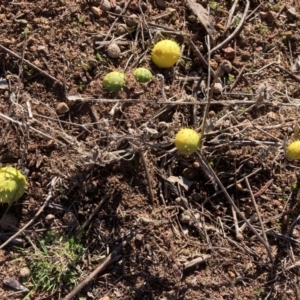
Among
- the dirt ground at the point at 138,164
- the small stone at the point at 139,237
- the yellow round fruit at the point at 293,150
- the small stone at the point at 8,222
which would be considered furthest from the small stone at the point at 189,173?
the small stone at the point at 8,222

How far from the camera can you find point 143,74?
9.55 ft

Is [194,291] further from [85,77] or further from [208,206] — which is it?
[85,77]

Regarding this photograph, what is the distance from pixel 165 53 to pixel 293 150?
1.00m

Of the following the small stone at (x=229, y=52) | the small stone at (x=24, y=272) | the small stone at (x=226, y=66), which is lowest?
the small stone at (x=24, y=272)

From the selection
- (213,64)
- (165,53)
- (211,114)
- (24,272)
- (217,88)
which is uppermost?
(165,53)

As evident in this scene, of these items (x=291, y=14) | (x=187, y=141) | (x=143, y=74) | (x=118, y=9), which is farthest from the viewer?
(x=291, y=14)

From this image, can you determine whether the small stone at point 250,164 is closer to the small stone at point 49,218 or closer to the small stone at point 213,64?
the small stone at point 213,64

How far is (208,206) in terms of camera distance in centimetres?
309

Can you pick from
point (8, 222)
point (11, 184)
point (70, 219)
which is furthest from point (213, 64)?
point (8, 222)

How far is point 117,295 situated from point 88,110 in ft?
3.84

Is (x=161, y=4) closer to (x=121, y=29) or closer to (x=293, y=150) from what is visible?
(x=121, y=29)

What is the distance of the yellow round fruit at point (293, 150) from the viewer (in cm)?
287

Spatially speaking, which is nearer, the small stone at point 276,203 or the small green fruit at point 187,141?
the small green fruit at point 187,141

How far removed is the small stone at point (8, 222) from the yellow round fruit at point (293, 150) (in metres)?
1.75
